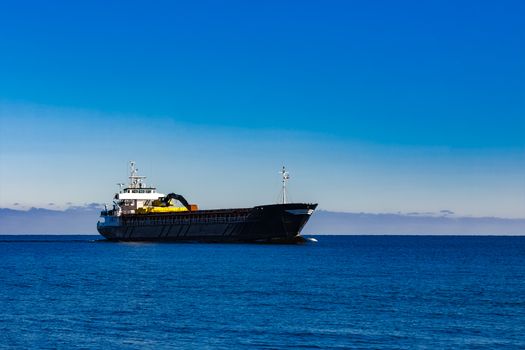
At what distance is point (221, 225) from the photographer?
5782 inches

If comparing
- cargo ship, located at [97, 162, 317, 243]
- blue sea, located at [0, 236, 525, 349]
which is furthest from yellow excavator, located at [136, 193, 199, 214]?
blue sea, located at [0, 236, 525, 349]

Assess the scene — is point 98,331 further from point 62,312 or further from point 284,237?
point 284,237

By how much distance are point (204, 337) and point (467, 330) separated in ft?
49.4

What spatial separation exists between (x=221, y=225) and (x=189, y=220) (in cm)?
1012

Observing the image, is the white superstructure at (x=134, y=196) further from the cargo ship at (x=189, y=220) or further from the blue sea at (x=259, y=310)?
the blue sea at (x=259, y=310)

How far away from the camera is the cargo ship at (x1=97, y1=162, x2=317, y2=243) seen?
13525cm

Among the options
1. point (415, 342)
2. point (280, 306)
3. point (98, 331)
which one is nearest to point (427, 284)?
point (280, 306)

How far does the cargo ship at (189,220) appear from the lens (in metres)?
135

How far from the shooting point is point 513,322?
44.0m

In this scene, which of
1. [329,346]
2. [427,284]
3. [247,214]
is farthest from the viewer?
[247,214]

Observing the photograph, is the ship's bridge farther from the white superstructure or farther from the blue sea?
the blue sea

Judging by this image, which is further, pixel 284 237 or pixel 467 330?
pixel 284 237

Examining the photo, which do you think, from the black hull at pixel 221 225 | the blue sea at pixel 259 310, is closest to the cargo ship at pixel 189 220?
the black hull at pixel 221 225

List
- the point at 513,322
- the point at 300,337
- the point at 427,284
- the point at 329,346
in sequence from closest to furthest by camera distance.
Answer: the point at 329,346
the point at 300,337
the point at 513,322
the point at 427,284
